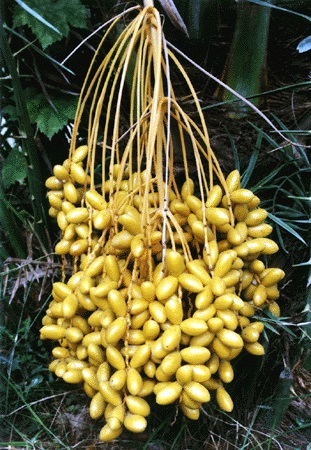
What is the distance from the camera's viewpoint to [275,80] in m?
1.25

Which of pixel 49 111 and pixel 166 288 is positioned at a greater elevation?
pixel 49 111

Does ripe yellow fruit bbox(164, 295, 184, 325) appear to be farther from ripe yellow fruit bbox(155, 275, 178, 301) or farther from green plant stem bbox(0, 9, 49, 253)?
green plant stem bbox(0, 9, 49, 253)

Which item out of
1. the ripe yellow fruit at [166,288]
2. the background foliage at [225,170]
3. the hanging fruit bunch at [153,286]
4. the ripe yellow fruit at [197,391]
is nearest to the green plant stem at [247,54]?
the background foliage at [225,170]

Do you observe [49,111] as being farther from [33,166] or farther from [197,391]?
[197,391]

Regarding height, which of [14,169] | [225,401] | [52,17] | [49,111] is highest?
[52,17]

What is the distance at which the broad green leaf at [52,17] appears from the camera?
1.26 meters

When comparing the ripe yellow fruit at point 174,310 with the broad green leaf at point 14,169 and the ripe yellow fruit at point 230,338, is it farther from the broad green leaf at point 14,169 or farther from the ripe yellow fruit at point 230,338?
the broad green leaf at point 14,169

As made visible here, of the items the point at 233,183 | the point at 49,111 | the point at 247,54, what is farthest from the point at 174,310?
the point at 49,111

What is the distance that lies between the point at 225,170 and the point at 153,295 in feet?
1.55

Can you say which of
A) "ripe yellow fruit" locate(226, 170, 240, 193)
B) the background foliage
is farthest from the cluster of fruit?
the background foliage

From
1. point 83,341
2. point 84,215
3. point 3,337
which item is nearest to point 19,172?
point 3,337

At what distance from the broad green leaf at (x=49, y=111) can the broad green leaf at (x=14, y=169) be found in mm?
111

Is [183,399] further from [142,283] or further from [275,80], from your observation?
[275,80]

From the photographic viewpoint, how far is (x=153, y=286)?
869mm
